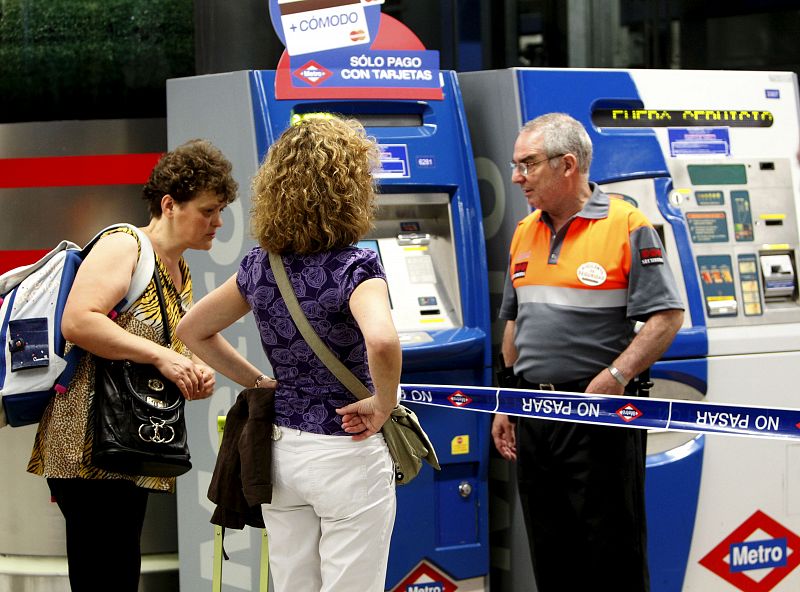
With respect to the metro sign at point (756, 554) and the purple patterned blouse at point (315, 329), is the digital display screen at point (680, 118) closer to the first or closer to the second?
the metro sign at point (756, 554)

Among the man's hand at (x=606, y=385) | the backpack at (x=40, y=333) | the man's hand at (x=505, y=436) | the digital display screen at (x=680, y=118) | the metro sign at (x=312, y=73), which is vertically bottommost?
the man's hand at (x=505, y=436)

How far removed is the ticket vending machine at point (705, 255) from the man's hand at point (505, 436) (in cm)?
62

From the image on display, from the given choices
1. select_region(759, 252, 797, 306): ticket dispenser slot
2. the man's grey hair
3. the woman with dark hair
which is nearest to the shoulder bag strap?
the woman with dark hair

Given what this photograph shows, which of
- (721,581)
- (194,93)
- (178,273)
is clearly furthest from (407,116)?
(721,581)

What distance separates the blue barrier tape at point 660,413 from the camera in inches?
121

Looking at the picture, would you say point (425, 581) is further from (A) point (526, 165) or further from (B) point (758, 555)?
(A) point (526, 165)

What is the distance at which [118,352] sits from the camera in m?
2.79

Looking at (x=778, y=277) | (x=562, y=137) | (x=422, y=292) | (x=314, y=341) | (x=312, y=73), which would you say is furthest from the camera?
(x=778, y=277)

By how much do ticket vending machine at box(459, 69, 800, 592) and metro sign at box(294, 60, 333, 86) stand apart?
0.61m

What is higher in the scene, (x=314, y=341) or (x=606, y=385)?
(x=314, y=341)

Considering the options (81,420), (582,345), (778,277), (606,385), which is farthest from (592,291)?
(81,420)

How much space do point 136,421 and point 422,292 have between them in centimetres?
122

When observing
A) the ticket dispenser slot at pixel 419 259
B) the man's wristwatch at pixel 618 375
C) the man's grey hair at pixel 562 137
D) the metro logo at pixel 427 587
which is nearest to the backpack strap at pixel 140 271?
the ticket dispenser slot at pixel 419 259

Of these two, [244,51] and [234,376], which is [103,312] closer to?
[234,376]
